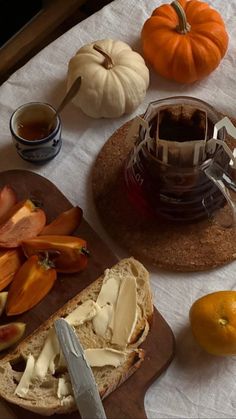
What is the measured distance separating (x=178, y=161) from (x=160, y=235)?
0.42 ft

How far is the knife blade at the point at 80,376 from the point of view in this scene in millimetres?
864

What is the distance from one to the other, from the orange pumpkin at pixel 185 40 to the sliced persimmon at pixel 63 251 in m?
0.37

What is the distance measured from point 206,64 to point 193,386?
1.79 feet

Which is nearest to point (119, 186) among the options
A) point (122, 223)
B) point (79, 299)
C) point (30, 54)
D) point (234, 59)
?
point (122, 223)

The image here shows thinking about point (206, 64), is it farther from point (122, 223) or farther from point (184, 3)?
point (122, 223)

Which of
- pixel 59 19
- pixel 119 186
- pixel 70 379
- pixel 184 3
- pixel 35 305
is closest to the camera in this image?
pixel 70 379

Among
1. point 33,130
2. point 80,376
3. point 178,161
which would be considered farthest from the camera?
point 33,130

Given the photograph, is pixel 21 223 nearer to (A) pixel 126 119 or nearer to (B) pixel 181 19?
(A) pixel 126 119

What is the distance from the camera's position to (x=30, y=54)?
173cm

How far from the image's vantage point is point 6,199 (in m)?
1.07

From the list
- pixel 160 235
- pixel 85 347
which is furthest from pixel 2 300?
pixel 160 235

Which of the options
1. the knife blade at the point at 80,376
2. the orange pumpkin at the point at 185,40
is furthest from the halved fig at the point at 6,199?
the orange pumpkin at the point at 185,40

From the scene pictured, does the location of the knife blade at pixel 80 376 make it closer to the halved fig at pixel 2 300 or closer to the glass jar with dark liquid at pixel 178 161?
the halved fig at pixel 2 300

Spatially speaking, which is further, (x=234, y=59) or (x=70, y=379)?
(x=234, y=59)
